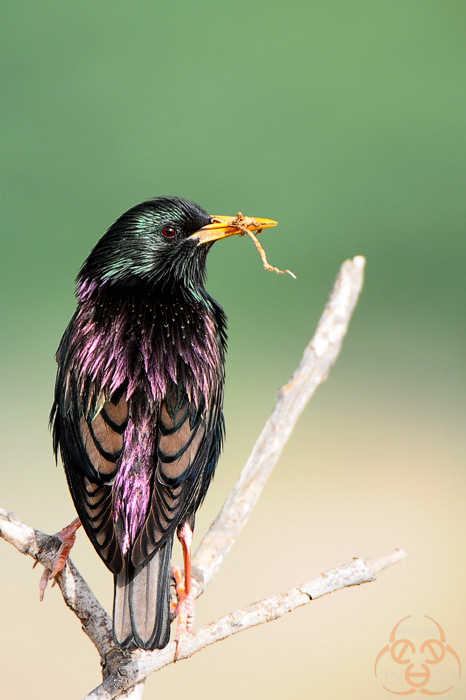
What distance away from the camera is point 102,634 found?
1719 mm

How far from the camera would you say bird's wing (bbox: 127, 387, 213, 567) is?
5.47 ft

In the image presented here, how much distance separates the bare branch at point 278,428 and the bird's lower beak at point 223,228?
483 millimetres

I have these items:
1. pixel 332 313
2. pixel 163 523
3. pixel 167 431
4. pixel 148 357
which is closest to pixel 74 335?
pixel 148 357

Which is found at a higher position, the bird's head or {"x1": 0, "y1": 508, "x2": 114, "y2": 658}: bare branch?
the bird's head

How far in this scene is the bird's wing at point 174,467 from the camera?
5.47ft

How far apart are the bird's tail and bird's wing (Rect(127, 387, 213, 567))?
0.12 feet

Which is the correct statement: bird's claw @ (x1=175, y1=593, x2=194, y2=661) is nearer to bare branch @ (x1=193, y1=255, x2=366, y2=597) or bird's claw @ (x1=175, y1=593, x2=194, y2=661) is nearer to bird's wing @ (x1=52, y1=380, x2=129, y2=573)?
bare branch @ (x1=193, y1=255, x2=366, y2=597)

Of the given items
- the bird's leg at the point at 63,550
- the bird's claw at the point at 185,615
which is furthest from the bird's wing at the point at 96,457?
the bird's claw at the point at 185,615

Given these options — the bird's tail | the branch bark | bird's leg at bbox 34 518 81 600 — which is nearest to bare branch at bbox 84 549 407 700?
the branch bark

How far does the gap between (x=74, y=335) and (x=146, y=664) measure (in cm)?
77

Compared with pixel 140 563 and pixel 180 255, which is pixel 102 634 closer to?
pixel 140 563

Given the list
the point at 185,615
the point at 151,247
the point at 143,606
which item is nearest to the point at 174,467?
the point at 143,606

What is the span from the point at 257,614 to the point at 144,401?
50 cm

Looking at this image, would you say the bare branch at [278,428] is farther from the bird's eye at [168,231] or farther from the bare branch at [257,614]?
the bird's eye at [168,231]
